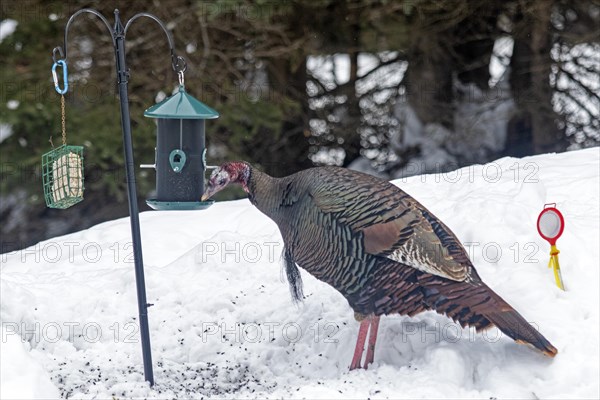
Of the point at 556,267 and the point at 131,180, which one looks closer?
the point at 131,180

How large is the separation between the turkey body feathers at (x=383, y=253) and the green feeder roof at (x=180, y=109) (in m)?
0.63

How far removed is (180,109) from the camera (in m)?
4.73

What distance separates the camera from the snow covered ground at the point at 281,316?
4336 mm

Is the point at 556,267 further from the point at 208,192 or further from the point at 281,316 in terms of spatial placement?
the point at 208,192

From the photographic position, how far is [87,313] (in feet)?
18.1

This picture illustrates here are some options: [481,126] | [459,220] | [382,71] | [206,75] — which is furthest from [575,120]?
[459,220]

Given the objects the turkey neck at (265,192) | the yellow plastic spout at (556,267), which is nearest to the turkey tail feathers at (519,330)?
the yellow plastic spout at (556,267)

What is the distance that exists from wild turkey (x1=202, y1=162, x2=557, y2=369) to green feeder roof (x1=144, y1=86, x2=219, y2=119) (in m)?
0.32

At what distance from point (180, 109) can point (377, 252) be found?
1.30m

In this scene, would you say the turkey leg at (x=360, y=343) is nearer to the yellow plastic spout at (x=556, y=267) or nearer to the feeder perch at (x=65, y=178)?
the yellow plastic spout at (x=556, y=267)

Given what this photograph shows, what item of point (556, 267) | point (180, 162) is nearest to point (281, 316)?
point (180, 162)

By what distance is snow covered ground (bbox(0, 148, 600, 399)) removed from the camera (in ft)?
14.2

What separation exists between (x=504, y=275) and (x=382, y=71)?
672cm

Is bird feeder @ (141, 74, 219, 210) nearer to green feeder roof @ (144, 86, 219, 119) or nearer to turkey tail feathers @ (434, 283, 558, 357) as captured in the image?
green feeder roof @ (144, 86, 219, 119)
